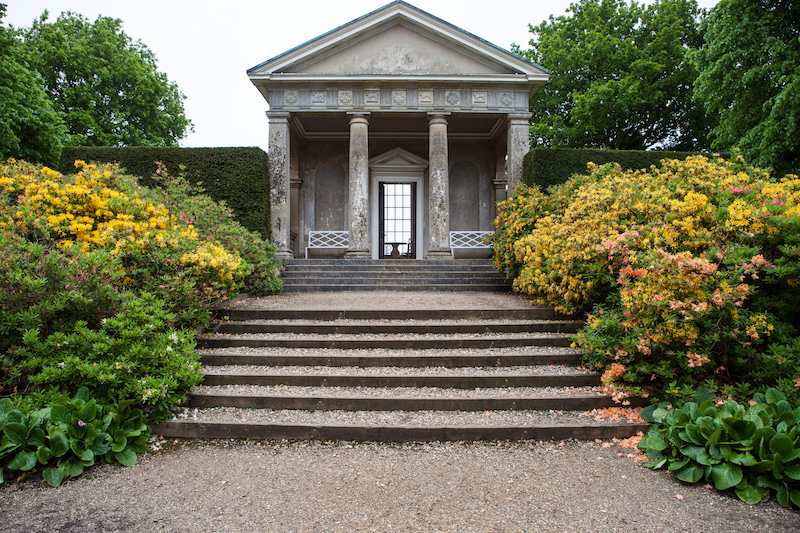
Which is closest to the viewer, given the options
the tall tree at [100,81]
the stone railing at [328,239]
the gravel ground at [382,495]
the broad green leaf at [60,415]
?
the gravel ground at [382,495]

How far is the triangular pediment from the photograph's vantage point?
12.9m

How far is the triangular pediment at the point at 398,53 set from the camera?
1291 centimetres

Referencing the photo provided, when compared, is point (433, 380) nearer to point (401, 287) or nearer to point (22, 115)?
point (401, 287)

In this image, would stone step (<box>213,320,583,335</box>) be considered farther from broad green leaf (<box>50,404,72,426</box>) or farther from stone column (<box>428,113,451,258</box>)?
stone column (<box>428,113,451,258</box>)

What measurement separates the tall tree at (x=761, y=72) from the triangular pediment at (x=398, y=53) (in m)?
4.47

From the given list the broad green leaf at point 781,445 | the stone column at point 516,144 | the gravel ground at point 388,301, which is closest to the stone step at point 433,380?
the broad green leaf at point 781,445

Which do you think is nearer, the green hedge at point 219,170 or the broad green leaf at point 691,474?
the broad green leaf at point 691,474

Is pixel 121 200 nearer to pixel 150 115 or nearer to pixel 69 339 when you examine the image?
pixel 69 339

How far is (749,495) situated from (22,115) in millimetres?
18384

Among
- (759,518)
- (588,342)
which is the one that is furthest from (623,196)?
(759,518)

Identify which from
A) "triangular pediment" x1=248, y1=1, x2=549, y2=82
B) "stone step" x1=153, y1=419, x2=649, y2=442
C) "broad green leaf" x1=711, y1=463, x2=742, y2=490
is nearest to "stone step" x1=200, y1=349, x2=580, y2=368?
"stone step" x1=153, y1=419, x2=649, y2=442

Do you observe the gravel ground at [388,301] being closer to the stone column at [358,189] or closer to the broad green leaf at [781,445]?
the stone column at [358,189]

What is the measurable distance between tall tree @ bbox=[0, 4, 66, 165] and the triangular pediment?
717cm

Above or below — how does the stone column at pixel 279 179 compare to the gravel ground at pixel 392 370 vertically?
above
